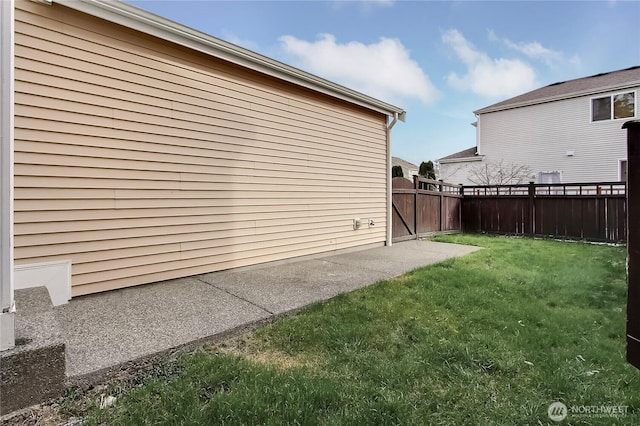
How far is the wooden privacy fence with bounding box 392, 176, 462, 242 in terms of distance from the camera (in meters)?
7.93

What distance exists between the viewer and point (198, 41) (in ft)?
13.2

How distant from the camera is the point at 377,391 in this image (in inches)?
75.9

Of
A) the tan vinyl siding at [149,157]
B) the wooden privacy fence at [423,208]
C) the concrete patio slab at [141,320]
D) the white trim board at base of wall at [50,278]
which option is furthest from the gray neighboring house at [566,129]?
the white trim board at base of wall at [50,278]

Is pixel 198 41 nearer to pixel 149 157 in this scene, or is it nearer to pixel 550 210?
pixel 149 157

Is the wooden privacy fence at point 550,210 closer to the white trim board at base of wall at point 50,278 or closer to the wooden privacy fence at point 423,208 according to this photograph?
the wooden privacy fence at point 423,208

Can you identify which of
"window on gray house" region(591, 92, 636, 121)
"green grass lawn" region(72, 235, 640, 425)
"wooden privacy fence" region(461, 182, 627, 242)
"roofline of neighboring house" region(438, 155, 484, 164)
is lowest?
"green grass lawn" region(72, 235, 640, 425)

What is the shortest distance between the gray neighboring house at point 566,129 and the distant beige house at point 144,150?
Result: 1163 centimetres

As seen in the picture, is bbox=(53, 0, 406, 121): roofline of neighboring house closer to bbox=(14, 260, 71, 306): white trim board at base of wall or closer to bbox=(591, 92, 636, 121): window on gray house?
bbox=(14, 260, 71, 306): white trim board at base of wall

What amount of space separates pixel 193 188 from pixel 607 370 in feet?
13.8

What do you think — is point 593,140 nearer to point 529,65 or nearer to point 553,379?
point 529,65

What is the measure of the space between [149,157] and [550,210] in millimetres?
9346

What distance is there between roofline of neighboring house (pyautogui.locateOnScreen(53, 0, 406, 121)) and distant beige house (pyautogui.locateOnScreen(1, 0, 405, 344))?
0.01m

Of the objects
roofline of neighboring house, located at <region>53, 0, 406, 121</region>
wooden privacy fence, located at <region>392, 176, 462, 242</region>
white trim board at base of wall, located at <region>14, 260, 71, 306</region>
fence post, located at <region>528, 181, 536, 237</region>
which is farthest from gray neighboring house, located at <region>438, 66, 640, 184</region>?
white trim board at base of wall, located at <region>14, 260, 71, 306</region>

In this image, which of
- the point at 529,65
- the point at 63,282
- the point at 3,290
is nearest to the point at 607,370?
the point at 3,290
